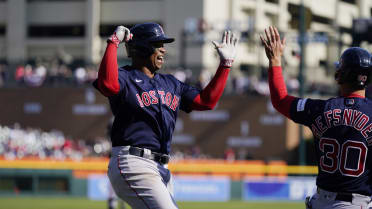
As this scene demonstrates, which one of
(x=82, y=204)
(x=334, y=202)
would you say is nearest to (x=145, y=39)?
(x=334, y=202)

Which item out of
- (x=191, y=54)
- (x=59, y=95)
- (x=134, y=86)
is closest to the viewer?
(x=134, y=86)

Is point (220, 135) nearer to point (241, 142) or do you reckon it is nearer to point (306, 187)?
point (241, 142)

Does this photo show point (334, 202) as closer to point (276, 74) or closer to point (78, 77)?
point (276, 74)

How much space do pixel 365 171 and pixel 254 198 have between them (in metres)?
16.1

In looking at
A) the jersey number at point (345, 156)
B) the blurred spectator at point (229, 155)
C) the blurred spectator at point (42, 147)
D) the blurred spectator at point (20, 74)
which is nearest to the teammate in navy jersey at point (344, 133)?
the jersey number at point (345, 156)

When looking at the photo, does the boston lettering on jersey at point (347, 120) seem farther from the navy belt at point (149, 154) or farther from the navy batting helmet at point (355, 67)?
the navy belt at point (149, 154)

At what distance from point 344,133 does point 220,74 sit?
1363 millimetres

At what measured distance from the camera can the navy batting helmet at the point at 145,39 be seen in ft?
19.7

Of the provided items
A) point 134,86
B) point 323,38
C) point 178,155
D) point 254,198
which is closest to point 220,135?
point 178,155

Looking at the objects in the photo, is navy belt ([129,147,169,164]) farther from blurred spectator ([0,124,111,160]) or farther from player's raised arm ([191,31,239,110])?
blurred spectator ([0,124,111,160])

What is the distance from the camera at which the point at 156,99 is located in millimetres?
5887

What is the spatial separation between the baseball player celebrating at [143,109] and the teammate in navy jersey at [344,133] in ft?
3.17

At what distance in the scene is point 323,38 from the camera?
87.1ft

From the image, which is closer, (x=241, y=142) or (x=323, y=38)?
(x=323, y=38)
